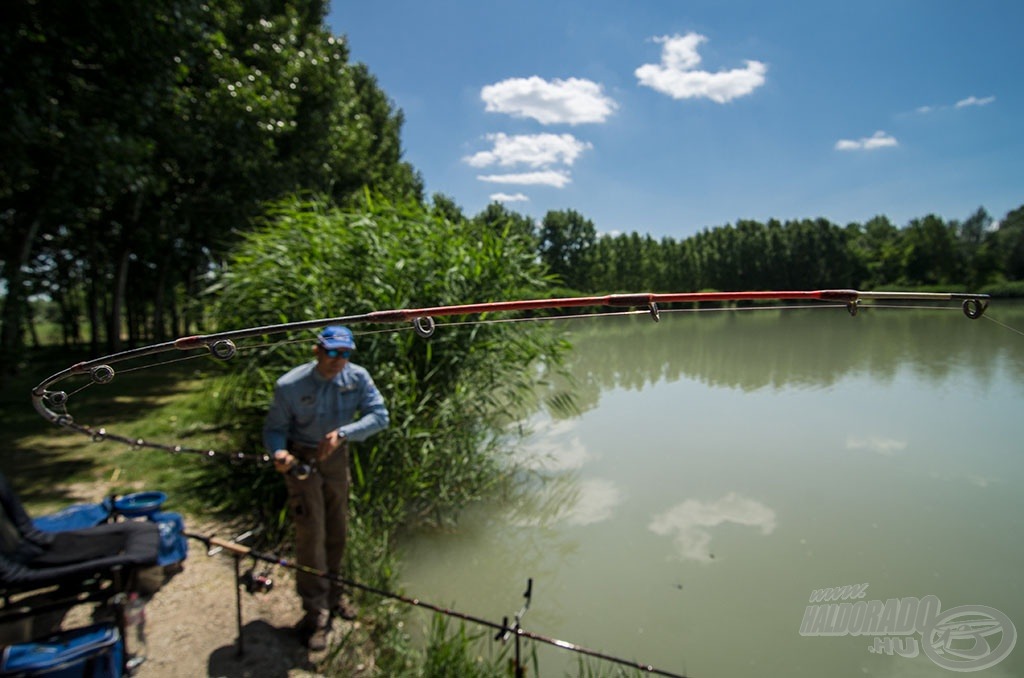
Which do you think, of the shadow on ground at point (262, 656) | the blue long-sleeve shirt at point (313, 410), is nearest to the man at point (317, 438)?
the blue long-sleeve shirt at point (313, 410)

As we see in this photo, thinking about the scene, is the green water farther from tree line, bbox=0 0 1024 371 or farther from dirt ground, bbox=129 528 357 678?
tree line, bbox=0 0 1024 371

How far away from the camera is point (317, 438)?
3.62 m

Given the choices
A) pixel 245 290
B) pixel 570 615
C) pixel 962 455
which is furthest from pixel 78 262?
pixel 962 455

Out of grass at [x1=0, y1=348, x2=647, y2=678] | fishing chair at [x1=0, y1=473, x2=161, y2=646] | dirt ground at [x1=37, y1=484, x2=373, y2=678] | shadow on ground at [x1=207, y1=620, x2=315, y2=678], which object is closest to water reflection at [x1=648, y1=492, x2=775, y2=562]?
grass at [x1=0, y1=348, x2=647, y2=678]

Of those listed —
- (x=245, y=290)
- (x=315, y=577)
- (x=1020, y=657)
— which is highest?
(x=245, y=290)

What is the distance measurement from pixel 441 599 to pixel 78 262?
27473mm

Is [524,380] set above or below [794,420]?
above

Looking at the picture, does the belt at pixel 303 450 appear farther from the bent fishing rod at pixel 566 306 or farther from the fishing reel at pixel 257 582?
the bent fishing rod at pixel 566 306

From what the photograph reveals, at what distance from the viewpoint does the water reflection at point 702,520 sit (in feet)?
18.5

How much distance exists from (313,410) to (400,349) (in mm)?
2099

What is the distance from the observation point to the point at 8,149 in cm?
702

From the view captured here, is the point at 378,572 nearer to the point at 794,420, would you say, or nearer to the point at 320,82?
the point at 794,420

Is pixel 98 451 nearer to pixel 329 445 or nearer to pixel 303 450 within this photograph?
pixel 303 450

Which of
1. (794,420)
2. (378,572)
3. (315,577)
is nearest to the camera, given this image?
(315,577)
